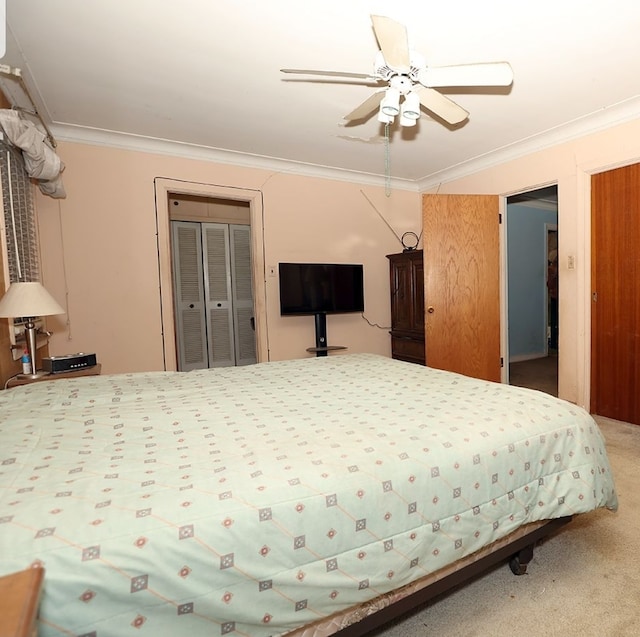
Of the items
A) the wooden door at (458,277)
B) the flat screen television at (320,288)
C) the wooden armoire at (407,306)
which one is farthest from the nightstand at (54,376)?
the wooden armoire at (407,306)

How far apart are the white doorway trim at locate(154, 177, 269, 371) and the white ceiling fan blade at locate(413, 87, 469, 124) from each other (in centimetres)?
210

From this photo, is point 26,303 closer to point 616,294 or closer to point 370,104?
point 370,104

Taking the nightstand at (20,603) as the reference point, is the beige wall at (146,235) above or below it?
above

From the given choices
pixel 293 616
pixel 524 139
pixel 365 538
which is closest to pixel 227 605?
pixel 293 616

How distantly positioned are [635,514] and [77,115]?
435 centimetres

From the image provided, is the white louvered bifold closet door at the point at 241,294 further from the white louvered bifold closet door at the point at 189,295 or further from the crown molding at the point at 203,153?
the crown molding at the point at 203,153

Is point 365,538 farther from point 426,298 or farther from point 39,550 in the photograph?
point 426,298

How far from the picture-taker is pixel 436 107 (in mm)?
2246

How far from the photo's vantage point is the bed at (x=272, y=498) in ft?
2.49

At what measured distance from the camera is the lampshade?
200 centimetres

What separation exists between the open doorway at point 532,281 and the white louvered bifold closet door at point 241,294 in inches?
149

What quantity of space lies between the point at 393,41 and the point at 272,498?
6.08 ft

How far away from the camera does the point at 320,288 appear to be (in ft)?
13.3

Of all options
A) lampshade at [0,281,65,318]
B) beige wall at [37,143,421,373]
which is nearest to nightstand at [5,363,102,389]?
lampshade at [0,281,65,318]
